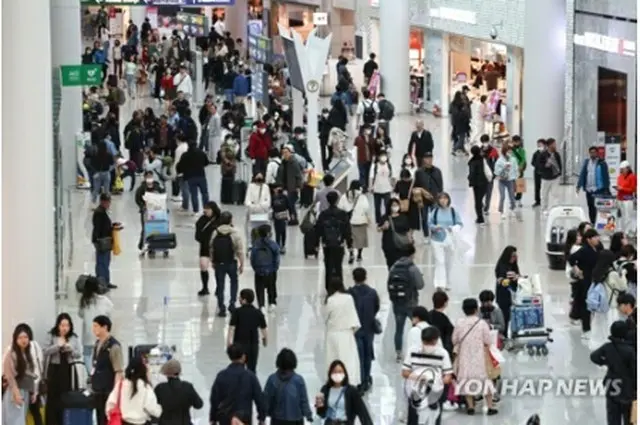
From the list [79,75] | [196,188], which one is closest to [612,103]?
[196,188]

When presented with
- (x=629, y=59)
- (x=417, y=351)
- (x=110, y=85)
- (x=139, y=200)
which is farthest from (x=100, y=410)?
(x=110, y=85)

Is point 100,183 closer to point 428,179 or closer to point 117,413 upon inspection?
point 428,179

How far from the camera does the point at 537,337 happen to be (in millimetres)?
18297

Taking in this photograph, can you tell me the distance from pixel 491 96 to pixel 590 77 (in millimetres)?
6797

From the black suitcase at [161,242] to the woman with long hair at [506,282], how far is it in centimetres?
737

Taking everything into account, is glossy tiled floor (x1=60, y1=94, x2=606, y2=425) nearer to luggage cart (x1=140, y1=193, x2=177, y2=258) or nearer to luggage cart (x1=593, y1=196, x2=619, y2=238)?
luggage cart (x1=140, y1=193, x2=177, y2=258)

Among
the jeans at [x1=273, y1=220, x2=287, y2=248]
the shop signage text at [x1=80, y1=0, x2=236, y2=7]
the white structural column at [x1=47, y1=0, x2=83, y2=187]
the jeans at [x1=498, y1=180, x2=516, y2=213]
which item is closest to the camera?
the jeans at [x1=273, y1=220, x2=287, y2=248]

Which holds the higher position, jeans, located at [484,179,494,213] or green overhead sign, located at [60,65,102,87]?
green overhead sign, located at [60,65,102,87]

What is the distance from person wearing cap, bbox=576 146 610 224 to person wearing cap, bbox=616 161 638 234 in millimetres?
362

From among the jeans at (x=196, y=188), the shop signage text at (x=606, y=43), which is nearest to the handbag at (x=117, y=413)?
the jeans at (x=196, y=188)

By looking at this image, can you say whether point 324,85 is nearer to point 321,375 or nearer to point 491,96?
point 491,96

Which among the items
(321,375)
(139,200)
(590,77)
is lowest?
(321,375)

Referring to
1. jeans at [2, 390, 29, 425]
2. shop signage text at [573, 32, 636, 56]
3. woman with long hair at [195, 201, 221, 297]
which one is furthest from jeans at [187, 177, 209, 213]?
jeans at [2, 390, 29, 425]

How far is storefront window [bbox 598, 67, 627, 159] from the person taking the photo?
30969 mm
